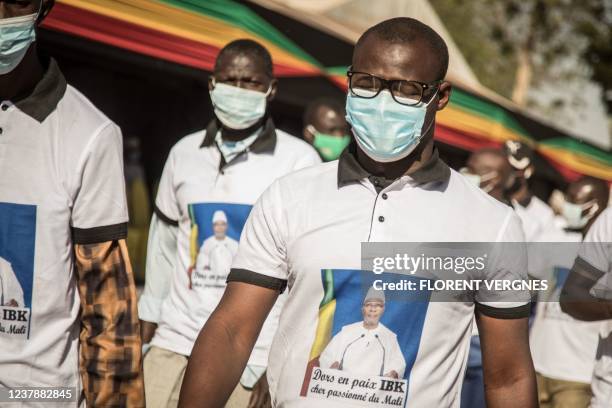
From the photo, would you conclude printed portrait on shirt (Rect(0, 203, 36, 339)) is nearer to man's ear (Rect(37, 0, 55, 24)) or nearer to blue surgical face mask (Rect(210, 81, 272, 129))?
man's ear (Rect(37, 0, 55, 24))

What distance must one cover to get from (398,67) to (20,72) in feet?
4.16

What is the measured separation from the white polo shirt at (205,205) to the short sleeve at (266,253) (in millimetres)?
1689

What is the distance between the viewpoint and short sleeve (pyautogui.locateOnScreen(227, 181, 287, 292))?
2.94m

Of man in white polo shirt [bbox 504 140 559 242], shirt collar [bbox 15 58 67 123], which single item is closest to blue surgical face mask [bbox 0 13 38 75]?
shirt collar [bbox 15 58 67 123]

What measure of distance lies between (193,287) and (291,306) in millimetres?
1918

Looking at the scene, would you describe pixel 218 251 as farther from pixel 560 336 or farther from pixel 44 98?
pixel 560 336

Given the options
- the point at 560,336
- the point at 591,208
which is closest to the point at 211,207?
the point at 560,336

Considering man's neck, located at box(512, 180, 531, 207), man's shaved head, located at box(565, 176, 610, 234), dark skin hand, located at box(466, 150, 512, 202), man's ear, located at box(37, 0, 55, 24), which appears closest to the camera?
→ man's ear, located at box(37, 0, 55, 24)

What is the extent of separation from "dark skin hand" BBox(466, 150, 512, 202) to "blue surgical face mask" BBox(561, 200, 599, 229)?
0.86 metres

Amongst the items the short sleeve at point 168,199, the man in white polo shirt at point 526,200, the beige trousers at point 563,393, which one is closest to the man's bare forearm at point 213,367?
the short sleeve at point 168,199

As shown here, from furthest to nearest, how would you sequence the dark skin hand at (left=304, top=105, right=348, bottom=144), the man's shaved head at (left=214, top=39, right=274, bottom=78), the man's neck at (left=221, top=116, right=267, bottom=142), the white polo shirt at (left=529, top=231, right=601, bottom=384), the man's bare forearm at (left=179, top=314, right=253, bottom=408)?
the dark skin hand at (left=304, top=105, right=348, bottom=144) → the white polo shirt at (left=529, top=231, right=601, bottom=384) → the man's shaved head at (left=214, top=39, right=274, bottom=78) → the man's neck at (left=221, top=116, right=267, bottom=142) → the man's bare forearm at (left=179, top=314, right=253, bottom=408)

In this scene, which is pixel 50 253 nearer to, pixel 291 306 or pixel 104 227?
pixel 104 227

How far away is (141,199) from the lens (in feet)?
41.4

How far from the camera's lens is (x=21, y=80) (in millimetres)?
3053
